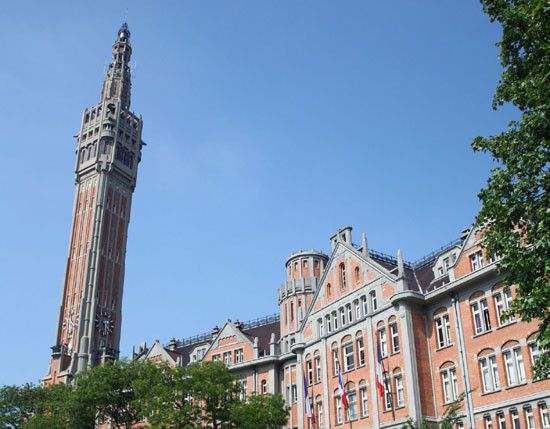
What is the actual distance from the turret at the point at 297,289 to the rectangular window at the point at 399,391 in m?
14.7

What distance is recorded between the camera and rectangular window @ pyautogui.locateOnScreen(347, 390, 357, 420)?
165ft

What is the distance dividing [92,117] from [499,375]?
79879 mm

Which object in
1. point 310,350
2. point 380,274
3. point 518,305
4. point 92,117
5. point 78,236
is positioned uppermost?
point 92,117

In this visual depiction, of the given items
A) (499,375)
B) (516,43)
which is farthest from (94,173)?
(516,43)

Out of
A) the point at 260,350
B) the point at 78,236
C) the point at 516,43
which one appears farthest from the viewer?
the point at 78,236

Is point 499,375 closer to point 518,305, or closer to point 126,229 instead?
point 518,305

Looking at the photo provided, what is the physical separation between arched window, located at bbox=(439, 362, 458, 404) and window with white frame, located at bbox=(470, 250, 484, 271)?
6617mm

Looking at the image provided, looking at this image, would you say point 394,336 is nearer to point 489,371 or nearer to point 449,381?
point 449,381

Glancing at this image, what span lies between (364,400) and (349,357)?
3668mm

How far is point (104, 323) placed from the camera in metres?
88.2

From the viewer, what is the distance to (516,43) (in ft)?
85.9

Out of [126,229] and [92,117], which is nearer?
[126,229]

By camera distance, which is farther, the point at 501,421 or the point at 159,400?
the point at 159,400

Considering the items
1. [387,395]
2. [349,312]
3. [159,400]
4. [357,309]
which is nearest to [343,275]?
[349,312]
